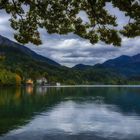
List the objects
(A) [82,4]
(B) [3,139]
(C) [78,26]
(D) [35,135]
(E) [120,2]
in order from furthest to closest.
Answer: (D) [35,135]
(B) [3,139]
(C) [78,26]
(A) [82,4]
(E) [120,2]

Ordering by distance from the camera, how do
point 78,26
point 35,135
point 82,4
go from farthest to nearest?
point 35,135
point 78,26
point 82,4

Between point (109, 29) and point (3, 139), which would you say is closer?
point (109, 29)

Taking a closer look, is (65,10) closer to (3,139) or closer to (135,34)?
(135,34)

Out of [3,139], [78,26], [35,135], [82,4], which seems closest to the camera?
[82,4]

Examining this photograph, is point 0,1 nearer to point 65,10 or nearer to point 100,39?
point 65,10

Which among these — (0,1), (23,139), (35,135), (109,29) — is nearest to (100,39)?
(109,29)

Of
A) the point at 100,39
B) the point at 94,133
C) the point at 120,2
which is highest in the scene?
the point at 120,2

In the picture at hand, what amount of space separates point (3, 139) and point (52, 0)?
90.1 feet

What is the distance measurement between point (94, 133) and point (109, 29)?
3101cm

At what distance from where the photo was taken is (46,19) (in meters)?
22.9

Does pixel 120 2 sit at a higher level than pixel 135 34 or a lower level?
higher

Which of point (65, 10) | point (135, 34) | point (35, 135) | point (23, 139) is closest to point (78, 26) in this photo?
point (65, 10)

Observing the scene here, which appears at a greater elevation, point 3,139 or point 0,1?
point 0,1

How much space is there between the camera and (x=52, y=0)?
71.4 feet
